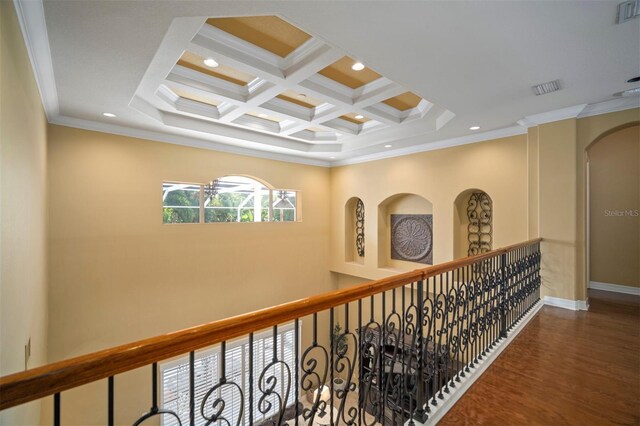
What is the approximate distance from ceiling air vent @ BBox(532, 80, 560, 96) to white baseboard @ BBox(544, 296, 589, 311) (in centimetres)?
277

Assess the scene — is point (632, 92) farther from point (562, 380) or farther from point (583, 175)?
point (562, 380)

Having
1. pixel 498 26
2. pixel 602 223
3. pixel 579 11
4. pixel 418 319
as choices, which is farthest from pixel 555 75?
pixel 602 223

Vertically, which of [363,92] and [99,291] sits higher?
[363,92]

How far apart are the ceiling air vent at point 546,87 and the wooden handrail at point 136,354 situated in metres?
3.32

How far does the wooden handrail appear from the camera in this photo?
74 cm

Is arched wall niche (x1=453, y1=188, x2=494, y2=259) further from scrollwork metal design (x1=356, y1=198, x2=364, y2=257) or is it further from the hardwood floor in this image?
scrollwork metal design (x1=356, y1=198, x2=364, y2=257)

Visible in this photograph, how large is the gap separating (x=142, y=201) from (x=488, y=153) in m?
5.78

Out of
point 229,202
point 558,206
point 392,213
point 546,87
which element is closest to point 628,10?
point 546,87

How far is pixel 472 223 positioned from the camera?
220 inches

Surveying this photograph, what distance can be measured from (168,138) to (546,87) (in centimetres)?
535

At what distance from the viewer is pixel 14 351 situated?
203cm

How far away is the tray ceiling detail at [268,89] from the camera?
8.75 ft

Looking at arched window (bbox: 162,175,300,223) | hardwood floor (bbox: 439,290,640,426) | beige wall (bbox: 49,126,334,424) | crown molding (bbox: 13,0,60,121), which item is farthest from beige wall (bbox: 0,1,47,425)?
hardwood floor (bbox: 439,290,640,426)

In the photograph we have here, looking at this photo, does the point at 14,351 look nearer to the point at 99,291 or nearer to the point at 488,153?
the point at 99,291
